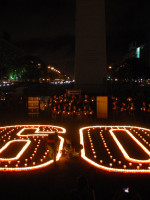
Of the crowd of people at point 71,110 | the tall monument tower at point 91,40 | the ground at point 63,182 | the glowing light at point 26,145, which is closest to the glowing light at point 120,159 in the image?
the ground at point 63,182

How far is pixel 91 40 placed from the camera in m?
17.6

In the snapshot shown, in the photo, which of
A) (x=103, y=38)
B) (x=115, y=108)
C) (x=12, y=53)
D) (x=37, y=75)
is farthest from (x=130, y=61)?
(x=12, y=53)

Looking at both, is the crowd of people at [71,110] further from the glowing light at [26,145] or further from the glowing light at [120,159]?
the glowing light at [120,159]

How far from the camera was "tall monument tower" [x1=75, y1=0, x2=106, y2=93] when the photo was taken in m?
17.5

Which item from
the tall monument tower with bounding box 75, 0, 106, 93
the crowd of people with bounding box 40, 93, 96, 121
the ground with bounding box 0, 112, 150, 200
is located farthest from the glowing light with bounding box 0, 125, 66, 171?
the tall monument tower with bounding box 75, 0, 106, 93

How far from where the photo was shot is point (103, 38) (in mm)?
17609

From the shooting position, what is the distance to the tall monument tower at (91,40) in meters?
17.5

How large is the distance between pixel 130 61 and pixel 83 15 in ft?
54.0

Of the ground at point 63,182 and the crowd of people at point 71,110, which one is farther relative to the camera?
the crowd of people at point 71,110

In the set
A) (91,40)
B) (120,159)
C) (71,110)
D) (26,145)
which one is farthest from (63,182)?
(91,40)

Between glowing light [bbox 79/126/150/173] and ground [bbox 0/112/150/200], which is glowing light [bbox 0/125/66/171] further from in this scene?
glowing light [bbox 79/126/150/173]

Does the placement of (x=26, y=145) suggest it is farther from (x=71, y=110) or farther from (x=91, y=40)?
(x=91, y=40)

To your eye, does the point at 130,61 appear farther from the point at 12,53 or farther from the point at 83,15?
the point at 12,53

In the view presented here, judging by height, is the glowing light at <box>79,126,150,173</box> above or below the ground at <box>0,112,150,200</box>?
above
